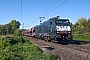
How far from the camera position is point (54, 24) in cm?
2367

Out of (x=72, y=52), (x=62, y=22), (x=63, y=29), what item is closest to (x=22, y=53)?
(x=72, y=52)

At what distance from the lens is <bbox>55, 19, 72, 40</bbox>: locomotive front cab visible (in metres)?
23.0

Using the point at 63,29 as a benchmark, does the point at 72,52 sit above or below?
below

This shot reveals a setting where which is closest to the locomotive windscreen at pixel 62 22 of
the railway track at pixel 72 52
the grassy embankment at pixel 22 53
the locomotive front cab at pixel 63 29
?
the locomotive front cab at pixel 63 29

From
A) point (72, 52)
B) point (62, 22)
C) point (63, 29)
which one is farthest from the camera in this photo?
point (62, 22)

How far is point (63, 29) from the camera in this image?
23266mm

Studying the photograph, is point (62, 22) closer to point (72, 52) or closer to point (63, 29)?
point (63, 29)

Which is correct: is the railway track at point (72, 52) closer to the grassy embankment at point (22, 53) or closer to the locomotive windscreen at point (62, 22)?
the grassy embankment at point (22, 53)

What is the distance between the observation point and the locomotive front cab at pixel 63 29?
75.6ft

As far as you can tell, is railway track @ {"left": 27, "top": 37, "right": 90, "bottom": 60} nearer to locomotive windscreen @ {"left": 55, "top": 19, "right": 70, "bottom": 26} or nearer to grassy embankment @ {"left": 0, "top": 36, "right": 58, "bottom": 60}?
grassy embankment @ {"left": 0, "top": 36, "right": 58, "bottom": 60}

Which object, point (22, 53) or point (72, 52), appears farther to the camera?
point (72, 52)

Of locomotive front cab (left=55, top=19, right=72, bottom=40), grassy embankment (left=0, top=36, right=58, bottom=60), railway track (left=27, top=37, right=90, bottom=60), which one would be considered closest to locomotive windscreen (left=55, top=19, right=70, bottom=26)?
locomotive front cab (left=55, top=19, right=72, bottom=40)

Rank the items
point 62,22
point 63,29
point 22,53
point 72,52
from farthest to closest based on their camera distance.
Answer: point 62,22
point 63,29
point 72,52
point 22,53

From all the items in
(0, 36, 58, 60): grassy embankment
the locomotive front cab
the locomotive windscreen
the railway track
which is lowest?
the railway track
